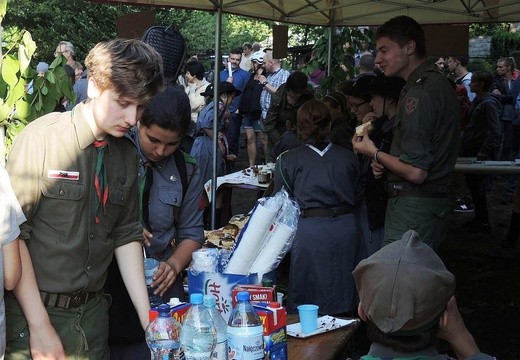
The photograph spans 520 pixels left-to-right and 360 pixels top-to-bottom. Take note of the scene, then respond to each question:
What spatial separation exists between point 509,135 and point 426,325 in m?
10.8

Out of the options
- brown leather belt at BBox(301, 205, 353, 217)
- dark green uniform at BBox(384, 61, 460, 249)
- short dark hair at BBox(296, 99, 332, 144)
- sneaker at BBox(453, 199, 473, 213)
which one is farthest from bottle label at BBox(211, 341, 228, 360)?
sneaker at BBox(453, 199, 473, 213)

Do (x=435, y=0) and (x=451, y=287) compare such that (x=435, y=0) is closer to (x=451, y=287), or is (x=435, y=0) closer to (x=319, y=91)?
(x=319, y=91)

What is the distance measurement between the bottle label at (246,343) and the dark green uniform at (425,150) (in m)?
2.22

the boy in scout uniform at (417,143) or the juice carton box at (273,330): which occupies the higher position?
the boy in scout uniform at (417,143)

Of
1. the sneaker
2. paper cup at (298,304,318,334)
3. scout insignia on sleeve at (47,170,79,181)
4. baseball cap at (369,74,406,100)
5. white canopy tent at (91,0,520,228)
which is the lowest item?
the sneaker

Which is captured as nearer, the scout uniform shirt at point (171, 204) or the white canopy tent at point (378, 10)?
the scout uniform shirt at point (171, 204)

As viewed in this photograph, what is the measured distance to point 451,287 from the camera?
218cm

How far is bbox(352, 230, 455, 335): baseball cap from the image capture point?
2.11 meters

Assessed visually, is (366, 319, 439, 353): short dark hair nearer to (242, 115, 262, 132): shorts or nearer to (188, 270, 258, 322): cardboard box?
(188, 270, 258, 322): cardboard box

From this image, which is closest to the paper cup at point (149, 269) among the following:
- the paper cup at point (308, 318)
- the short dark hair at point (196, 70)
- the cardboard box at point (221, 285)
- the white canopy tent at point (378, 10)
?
the cardboard box at point (221, 285)

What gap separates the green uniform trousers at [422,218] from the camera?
4.44 metres

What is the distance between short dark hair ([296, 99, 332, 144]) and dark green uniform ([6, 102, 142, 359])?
2.52m

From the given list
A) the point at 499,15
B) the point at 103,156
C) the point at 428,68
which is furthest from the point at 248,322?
the point at 499,15

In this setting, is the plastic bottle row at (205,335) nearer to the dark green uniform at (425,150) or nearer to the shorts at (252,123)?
the dark green uniform at (425,150)
